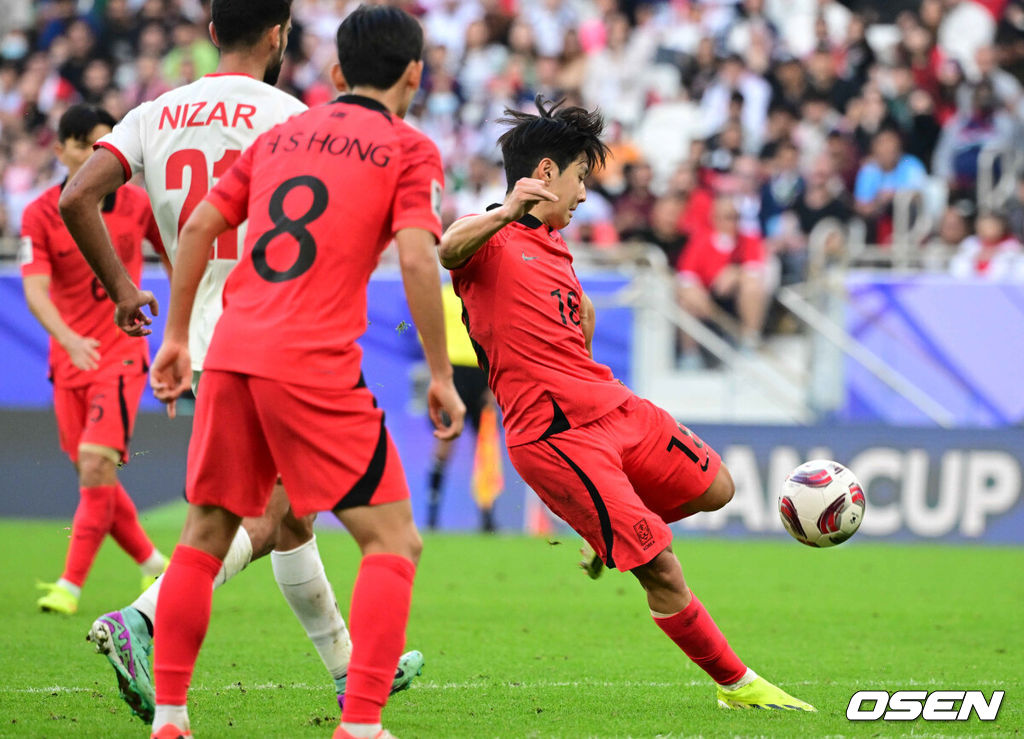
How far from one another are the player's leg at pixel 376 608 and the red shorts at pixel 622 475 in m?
1.20

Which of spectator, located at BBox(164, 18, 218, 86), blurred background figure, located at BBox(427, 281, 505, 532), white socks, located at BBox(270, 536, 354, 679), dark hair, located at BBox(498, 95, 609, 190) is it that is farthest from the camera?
spectator, located at BBox(164, 18, 218, 86)

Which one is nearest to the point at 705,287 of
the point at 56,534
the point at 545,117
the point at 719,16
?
the point at 719,16

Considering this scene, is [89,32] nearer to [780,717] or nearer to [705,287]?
[705,287]

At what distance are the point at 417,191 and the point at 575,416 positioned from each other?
1499 millimetres

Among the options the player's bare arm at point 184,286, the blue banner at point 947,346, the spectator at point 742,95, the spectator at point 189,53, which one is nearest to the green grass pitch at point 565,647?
the player's bare arm at point 184,286

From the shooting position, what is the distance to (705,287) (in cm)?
1413

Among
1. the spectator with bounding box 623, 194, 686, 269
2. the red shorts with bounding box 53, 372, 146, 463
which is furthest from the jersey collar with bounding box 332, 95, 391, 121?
the spectator with bounding box 623, 194, 686, 269

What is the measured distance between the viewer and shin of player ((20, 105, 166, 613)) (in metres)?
7.62

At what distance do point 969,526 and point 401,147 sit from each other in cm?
958

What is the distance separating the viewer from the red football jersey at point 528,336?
5.19m

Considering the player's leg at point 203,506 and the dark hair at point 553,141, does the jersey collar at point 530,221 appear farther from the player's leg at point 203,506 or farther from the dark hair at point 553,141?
the player's leg at point 203,506

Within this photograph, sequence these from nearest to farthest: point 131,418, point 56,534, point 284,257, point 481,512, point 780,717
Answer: point 284,257, point 780,717, point 131,418, point 56,534, point 481,512

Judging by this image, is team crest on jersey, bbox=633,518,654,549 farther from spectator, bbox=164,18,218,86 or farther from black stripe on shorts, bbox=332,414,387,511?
spectator, bbox=164,18,218,86

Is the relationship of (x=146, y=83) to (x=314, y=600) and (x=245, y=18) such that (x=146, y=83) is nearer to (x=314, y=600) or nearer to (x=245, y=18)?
(x=245, y=18)
